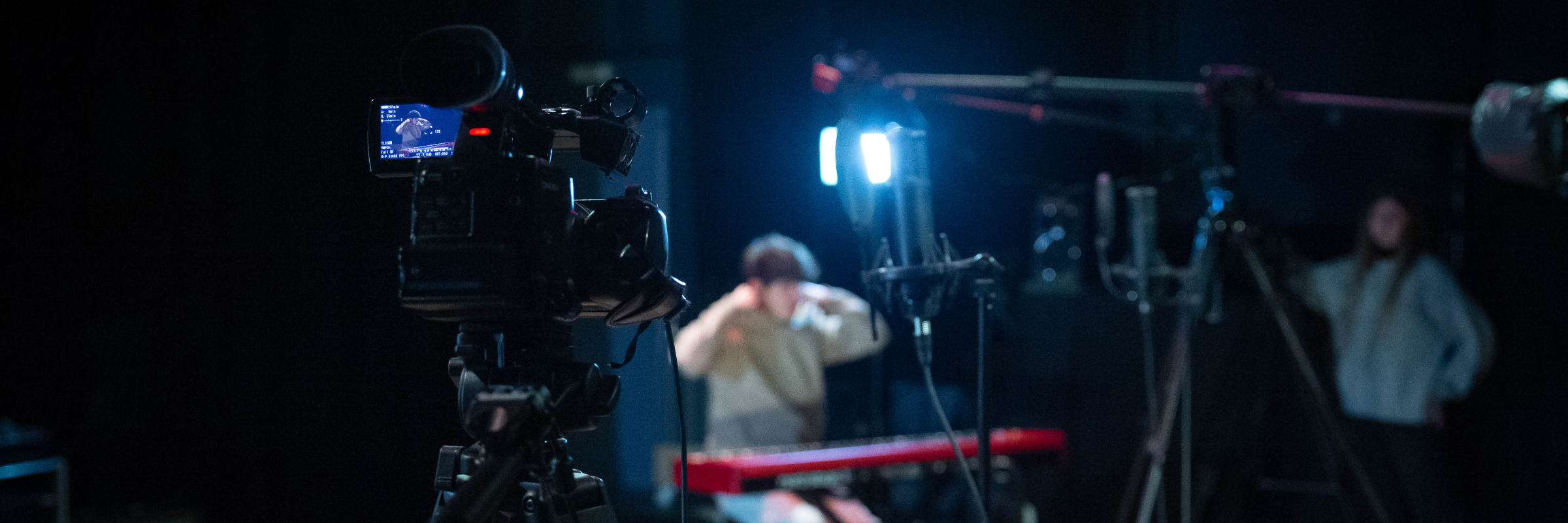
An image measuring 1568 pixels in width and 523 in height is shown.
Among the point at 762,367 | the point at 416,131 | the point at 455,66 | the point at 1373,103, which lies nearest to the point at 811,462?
the point at 762,367

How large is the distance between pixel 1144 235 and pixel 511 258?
1.95 m

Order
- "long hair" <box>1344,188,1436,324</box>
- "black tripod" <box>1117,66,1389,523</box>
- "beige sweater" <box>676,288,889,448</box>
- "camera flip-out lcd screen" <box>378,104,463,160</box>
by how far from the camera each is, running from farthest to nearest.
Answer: "long hair" <box>1344,188,1436,324</box> → "beige sweater" <box>676,288,889,448</box> → "black tripod" <box>1117,66,1389,523</box> → "camera flip-out lcd screen" <box>378,104,463,160</box>

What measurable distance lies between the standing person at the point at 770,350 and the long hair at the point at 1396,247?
5.72 ft

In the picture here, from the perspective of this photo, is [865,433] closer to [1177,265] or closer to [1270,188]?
[1177,265]

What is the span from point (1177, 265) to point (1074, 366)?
572 millimetres

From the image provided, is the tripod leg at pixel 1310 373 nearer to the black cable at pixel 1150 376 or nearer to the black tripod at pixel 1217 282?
the black tripod at pixel 1217 282

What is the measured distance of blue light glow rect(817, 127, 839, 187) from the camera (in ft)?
5.96

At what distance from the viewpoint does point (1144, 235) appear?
254 cm

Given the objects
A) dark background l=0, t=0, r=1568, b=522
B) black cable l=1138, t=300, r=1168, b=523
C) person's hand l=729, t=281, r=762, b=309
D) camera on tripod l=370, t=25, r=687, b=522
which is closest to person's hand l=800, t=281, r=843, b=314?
person's hand l=729, t=281, r=762, b=309

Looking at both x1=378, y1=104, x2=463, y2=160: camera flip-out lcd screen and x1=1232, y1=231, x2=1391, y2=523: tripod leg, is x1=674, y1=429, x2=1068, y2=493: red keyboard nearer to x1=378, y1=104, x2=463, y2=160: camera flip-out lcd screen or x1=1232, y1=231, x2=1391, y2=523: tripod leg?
x1=1232, y1=231, x2=1391, y2=523: tripod leg

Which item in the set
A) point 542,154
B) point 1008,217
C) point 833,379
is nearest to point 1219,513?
point 1008,217

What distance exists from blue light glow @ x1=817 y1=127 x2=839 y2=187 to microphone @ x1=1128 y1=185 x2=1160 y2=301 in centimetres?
103

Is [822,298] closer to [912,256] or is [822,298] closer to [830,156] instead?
[830,156]

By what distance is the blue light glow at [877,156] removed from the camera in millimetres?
1771
